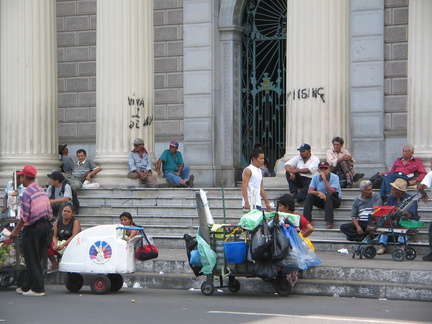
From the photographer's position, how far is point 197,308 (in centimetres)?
1259

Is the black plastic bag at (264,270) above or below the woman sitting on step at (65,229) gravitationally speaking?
below

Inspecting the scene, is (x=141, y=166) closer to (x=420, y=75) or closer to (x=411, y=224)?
(x=420, y=75)

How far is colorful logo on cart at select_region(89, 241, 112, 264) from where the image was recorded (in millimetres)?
14109

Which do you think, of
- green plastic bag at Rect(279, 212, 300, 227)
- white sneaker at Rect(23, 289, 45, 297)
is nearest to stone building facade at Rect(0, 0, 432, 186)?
green plastic bag at Rect(279, 212, 300, 227)

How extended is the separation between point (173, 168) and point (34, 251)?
26.2 ft

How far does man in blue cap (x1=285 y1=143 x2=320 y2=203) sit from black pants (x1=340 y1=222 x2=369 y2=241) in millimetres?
1783

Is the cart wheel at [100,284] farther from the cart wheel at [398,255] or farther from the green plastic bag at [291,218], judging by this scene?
the cart wheel at [398,255]

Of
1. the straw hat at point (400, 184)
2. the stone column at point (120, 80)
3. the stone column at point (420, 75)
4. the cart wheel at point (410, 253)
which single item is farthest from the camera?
the stone column at point (120, 80)

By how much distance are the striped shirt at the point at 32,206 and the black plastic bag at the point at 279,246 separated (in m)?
3.13

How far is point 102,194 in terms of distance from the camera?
69.3 feet

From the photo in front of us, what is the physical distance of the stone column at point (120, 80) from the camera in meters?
21.4

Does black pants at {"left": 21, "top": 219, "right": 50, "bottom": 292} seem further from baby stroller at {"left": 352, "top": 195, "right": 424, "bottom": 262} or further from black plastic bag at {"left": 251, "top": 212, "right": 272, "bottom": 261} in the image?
baby stroller at {"left": 352, "top": 195, "right": 424, "bottom": 262}

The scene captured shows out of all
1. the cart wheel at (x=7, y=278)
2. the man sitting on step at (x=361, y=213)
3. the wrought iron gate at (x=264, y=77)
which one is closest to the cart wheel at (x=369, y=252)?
the man sitting on step at (x=361, y=213)

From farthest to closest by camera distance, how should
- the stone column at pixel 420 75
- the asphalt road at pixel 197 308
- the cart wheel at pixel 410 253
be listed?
the stone column at pixel 420 75
the cart wheel at pixel 410 253
the asphalt road at pixel 197 308
